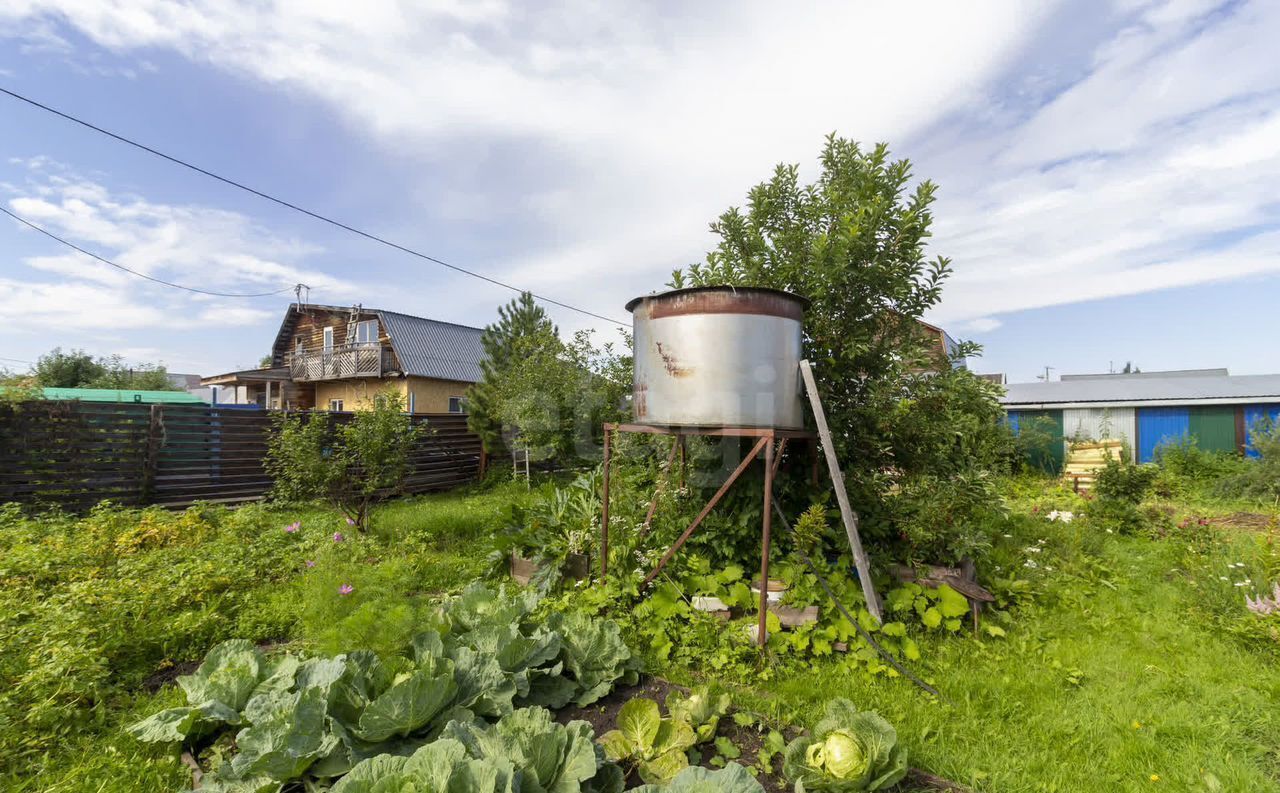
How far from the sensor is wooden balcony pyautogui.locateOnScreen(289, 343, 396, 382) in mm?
19234

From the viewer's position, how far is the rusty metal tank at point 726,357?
3.79m

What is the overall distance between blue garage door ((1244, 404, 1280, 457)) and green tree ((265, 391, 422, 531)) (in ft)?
53.4

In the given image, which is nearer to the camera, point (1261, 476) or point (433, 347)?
point (1261, 476)

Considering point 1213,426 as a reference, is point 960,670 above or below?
below

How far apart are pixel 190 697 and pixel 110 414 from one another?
24.5 feet

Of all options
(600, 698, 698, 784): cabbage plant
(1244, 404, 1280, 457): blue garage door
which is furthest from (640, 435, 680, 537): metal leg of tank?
(1244, 404, 1280, 457): blue garage door

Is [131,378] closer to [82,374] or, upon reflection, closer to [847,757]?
[82,374]

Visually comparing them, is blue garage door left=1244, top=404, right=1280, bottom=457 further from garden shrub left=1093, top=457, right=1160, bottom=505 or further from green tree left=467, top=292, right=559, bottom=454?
green tree left=467, top=292, right=559, bottom=454

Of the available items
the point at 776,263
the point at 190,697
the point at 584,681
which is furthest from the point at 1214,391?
the point at 190,697

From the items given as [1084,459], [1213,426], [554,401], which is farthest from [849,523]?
[1213,426]

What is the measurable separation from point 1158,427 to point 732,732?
15.3m

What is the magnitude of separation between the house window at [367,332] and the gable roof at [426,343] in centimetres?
37

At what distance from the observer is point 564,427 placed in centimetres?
1131

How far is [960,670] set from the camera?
354 cm
